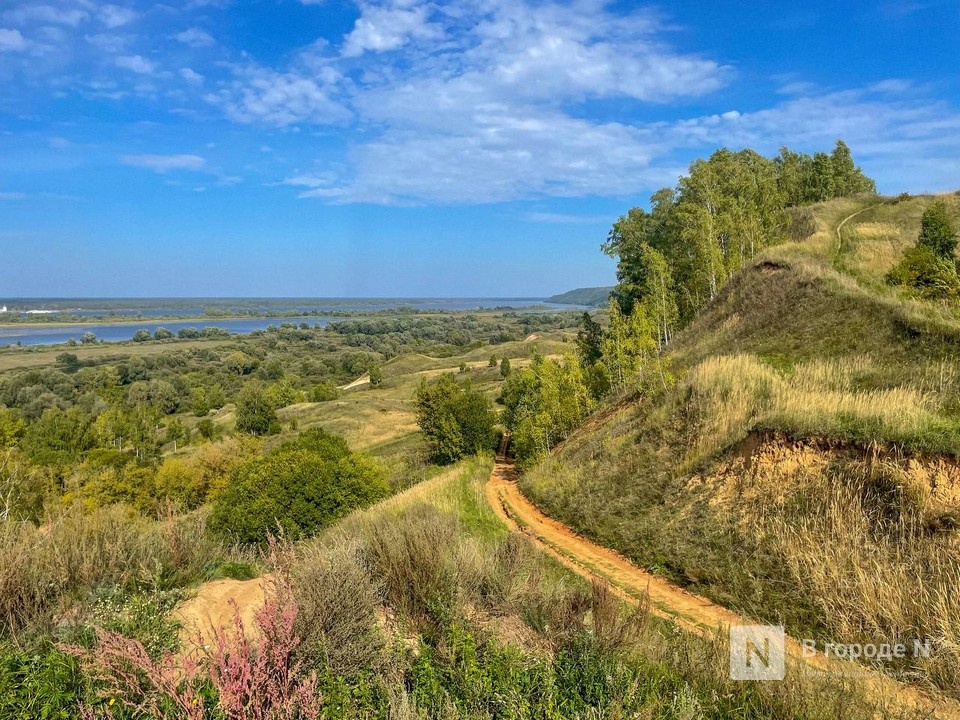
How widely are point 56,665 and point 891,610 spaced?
334 inches

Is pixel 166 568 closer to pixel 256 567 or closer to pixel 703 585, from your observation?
pixel 256 567

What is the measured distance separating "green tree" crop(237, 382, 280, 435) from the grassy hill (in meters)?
49.3

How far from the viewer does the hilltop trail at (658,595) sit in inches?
198

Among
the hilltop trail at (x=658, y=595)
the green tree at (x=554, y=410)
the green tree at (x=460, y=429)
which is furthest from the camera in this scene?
the green tree at (x=460, y=429)

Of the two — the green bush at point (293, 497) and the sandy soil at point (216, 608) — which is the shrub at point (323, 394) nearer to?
the green bush at point (293, 497)

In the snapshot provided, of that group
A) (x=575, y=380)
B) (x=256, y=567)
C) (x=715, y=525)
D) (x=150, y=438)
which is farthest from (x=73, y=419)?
(x=715, y=525)

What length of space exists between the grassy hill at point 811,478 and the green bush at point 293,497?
5501mm

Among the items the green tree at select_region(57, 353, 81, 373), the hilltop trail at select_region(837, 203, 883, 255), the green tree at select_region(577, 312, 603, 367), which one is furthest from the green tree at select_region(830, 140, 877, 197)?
the green tree at select_region(57, 353, 81, 373)

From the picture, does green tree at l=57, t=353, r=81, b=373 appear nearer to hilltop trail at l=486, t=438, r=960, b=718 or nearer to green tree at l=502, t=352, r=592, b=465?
green tree at l=502, t=352, r=592, b=465

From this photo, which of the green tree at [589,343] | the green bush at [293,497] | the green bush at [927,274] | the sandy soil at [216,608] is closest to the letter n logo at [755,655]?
the sandy soil at [216,608]

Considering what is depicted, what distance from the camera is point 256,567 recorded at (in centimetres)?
787

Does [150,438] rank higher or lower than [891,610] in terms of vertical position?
lower

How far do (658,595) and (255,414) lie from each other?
5911 centimetres

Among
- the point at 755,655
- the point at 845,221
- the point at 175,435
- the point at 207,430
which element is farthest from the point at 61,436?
the point at 845,221
